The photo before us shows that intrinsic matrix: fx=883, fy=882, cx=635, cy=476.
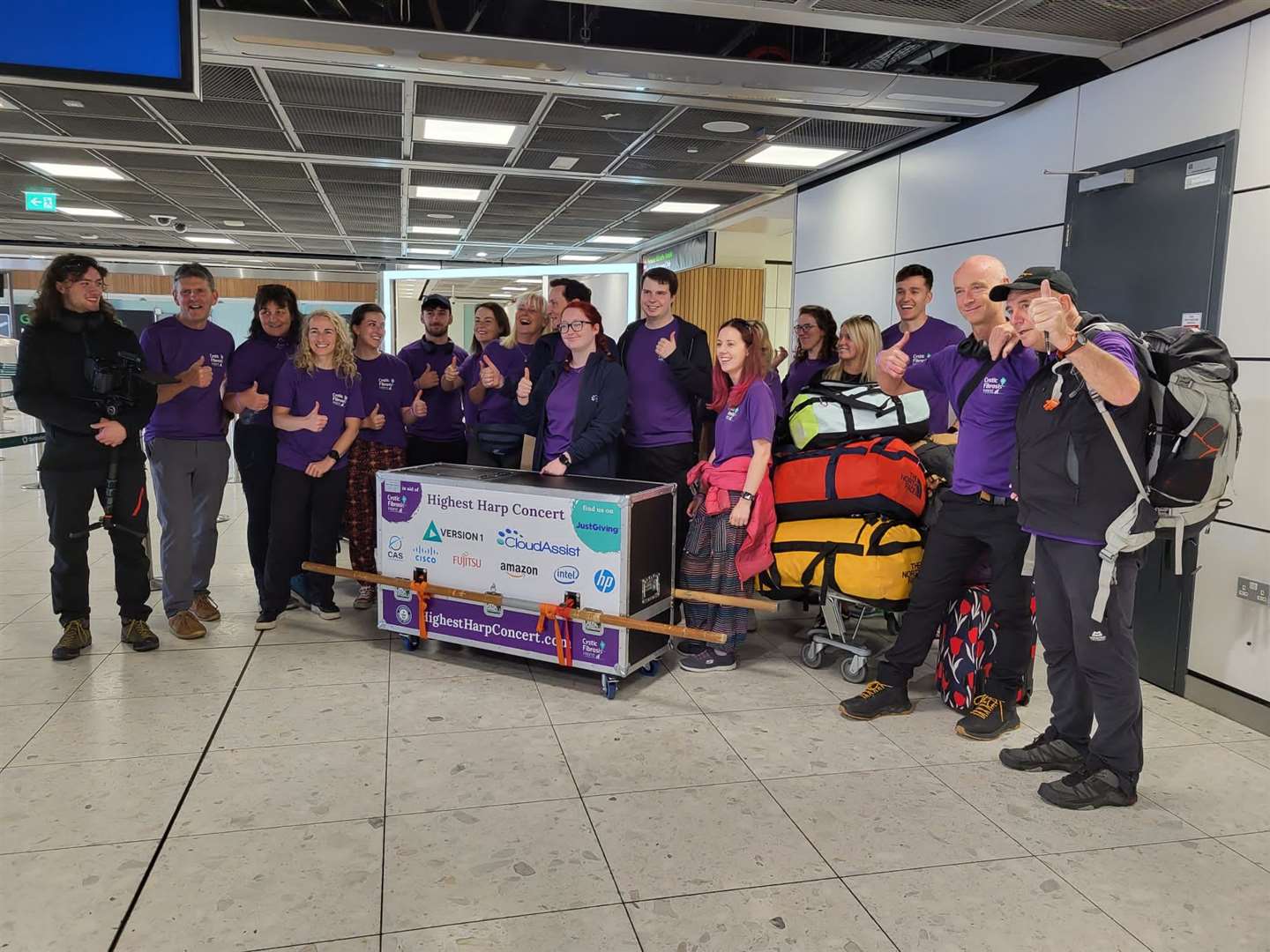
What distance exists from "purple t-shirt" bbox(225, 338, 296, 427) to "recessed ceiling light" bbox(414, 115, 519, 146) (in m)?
1.87

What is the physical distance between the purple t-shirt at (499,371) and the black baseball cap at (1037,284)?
2505mm

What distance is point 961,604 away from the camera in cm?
339

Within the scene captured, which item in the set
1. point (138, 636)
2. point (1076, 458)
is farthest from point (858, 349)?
point (138, 636)

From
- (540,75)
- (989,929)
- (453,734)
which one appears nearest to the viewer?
(989,929)

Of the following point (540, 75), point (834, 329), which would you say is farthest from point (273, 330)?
point (834, 329)

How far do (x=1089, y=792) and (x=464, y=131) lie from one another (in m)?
5.04

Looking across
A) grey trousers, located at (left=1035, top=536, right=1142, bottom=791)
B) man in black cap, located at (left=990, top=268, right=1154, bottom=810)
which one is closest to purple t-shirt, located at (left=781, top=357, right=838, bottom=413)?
man in black cap, located at (left=990, top=268, right=1154, bottom=810)

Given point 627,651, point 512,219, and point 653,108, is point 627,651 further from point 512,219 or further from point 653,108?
point 512,219

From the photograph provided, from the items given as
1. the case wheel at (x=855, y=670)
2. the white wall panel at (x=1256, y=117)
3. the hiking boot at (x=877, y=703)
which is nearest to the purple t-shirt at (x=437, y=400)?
the case wheel at (x=855, y=670)

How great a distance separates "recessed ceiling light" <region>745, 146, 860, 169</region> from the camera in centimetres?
599

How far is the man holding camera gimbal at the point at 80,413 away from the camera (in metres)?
3.53

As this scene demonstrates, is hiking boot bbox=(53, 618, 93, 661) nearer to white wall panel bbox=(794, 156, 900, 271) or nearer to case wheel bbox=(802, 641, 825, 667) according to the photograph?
case wheel bbox=(802, 641, 825, 667)

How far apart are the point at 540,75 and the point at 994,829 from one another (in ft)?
12.4

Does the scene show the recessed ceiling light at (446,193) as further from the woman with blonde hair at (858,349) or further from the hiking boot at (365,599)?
the woman with blonde hair at (858,349)
